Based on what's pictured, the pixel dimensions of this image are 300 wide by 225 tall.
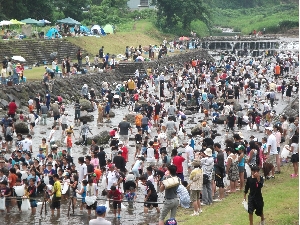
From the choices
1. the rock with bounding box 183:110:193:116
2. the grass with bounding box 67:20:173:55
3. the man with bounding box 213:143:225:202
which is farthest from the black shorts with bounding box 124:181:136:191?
the grass with bounding box 67:20:173:55

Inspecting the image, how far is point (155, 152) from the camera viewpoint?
23953 mm

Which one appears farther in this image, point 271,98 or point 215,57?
point 215,57

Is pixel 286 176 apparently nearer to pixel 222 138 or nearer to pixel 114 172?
pixel 114 172

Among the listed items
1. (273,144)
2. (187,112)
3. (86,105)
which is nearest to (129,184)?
(273,144)

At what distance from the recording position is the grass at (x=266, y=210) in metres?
15.6

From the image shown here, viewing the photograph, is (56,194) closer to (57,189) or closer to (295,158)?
(57,189)

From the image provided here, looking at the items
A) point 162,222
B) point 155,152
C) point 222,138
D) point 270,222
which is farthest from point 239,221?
point 222,138

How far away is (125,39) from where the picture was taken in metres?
67.1

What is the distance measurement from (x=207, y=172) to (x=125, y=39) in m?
49.7

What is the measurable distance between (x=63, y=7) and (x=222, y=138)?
38692 millimetres

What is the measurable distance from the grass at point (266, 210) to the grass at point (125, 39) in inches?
1552

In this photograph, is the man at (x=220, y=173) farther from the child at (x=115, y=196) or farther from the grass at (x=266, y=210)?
the child at (x=115, y=196)

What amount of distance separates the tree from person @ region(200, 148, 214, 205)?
6331cm

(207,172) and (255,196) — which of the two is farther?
(207,172)
